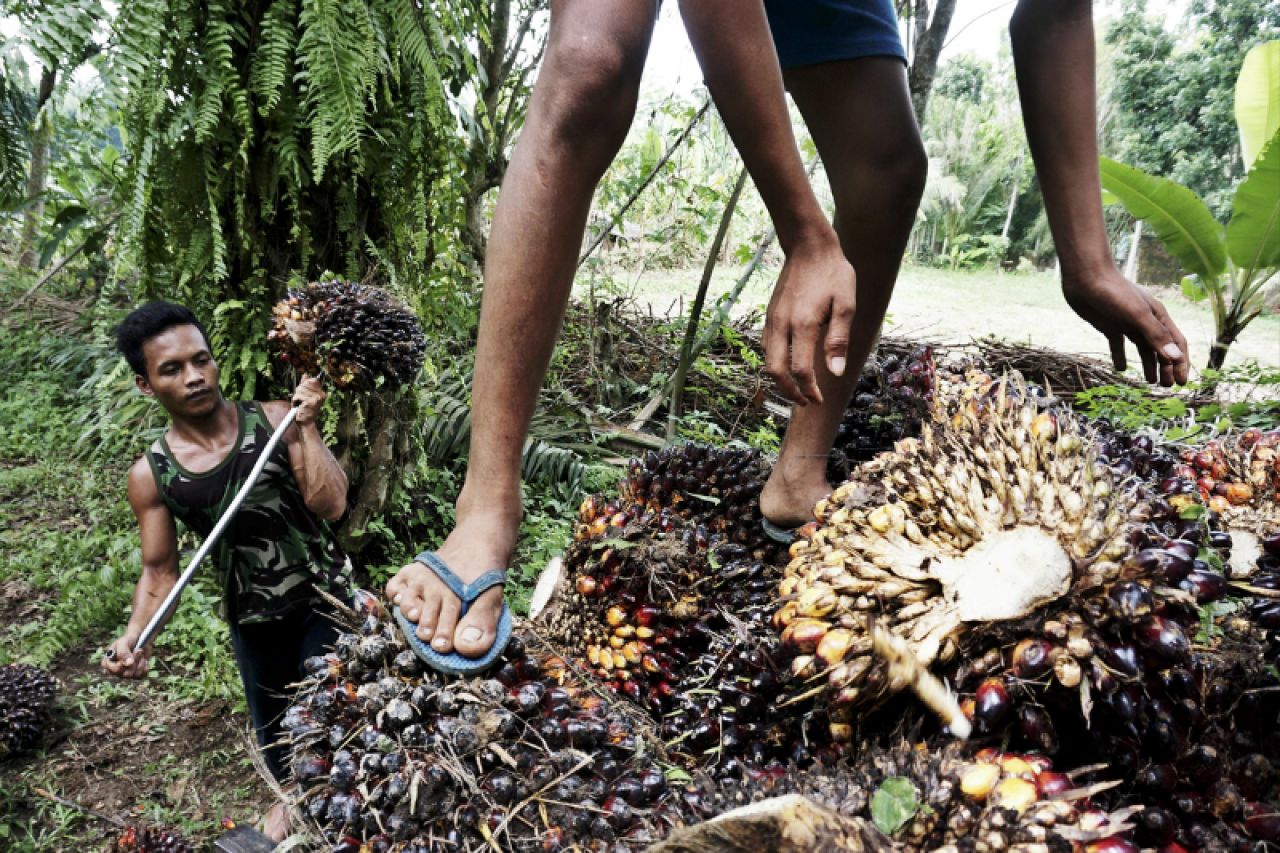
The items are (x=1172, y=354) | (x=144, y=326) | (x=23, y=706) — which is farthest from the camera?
(x=23, y=706)

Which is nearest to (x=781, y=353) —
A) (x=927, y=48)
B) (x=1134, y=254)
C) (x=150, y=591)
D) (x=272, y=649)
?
(x=272, y=649)

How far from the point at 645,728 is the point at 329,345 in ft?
3.93

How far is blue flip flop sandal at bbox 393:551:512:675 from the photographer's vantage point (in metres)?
0.96

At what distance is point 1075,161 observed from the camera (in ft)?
4.72

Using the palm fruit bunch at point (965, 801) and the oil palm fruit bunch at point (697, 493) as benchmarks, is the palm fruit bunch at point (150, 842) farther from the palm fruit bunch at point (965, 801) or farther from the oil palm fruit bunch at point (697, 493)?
the palm fruit bunch at point (965, 801)

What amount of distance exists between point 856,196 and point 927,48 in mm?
2573

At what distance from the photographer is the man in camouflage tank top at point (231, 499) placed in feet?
7.47

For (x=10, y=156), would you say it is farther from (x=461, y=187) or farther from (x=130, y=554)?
(x=130, y=554)

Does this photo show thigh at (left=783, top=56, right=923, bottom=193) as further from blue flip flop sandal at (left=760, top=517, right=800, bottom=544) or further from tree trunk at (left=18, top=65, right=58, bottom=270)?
tree trunk at (left=18, top=65, right=58, bottom=270)

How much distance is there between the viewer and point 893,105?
1.53 meters

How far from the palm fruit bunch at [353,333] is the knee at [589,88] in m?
0.96

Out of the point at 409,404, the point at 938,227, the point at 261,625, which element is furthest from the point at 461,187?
the point at 938,227

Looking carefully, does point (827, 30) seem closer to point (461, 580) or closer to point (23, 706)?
point (461, 580)

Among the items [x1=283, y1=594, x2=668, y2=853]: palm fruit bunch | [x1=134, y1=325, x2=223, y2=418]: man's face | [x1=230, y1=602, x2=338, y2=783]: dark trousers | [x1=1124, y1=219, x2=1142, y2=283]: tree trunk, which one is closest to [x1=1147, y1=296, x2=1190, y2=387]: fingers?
[x1=283, y1=594, x2=668, y2=853]: palm fruit bunch
